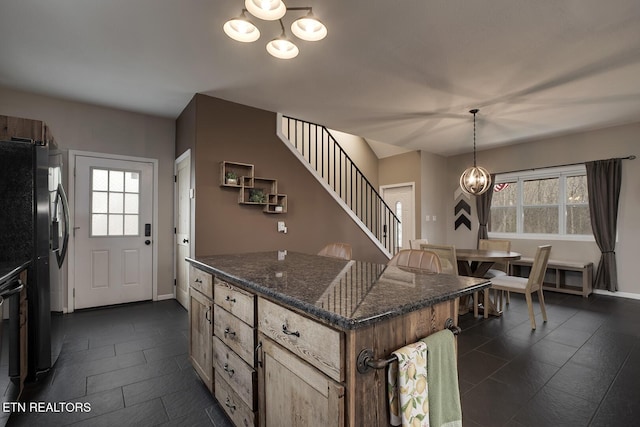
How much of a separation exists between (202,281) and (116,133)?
323 cm

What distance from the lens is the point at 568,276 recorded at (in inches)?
205

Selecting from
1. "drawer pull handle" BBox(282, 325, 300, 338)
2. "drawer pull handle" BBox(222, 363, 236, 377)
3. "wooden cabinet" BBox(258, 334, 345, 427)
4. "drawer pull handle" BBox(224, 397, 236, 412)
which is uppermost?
"drawer pull handle" BBox(282, 325, 300, 338)

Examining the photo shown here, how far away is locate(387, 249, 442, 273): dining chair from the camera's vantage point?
76.8 inches

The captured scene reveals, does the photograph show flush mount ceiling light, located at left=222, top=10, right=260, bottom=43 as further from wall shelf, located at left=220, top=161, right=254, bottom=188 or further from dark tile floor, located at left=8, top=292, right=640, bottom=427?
dark tile floor, located at left=8, top=292, right=640, bottom=427

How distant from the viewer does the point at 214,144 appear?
12.1ft

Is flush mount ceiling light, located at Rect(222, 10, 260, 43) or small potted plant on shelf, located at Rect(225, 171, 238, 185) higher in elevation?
flush mount ceiling light, located at Rect(222, 10, 260, 43)

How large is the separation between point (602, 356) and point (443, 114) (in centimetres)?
322

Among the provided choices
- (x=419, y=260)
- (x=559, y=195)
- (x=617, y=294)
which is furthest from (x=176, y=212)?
(x=617, y=294)

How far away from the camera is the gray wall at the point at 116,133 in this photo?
3598mm

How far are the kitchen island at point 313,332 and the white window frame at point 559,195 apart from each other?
5.33 m

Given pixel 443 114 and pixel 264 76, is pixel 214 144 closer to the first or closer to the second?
pixel 264 76

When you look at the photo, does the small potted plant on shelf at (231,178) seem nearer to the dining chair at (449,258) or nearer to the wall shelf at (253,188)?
the wall shelf at (253,188)

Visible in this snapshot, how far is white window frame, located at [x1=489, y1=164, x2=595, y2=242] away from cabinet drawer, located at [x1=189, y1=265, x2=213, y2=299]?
6037 millimetres

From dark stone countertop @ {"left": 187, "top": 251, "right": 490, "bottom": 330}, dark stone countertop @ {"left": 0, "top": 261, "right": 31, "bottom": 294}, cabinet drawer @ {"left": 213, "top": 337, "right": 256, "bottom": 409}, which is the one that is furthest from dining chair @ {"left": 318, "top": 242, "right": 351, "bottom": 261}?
dark stone countertop @ {"left": 0, "top": 261, "right": 31, "bottom": 294}
